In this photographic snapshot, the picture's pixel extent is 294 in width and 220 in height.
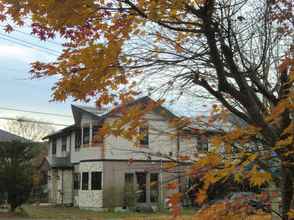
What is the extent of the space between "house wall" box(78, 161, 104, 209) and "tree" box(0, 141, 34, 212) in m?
6.27

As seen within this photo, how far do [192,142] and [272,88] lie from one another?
131cm

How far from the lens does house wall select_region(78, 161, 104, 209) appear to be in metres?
35.9

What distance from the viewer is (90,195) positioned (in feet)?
121

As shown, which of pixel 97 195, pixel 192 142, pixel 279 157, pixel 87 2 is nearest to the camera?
pixel 87 2

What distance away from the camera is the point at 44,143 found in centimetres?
6225

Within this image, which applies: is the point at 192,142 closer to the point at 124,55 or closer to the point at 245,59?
the point at 245,59

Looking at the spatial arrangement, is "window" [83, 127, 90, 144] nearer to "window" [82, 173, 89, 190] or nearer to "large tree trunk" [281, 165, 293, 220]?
"window" [82, 173, 89, 190]

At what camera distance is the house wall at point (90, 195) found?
118 feet

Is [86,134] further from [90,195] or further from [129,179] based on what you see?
[129,179]

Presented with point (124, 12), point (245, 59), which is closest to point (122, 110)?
point (124, 12)

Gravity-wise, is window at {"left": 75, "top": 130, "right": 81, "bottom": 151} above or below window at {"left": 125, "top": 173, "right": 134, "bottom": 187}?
above

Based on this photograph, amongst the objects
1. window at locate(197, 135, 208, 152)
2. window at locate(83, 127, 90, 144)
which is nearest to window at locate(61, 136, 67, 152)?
window at locate(83, 127, 90, 144)

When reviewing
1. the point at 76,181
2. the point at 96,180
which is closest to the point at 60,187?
the point at 76,181

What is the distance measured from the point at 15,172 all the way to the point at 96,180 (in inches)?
314
